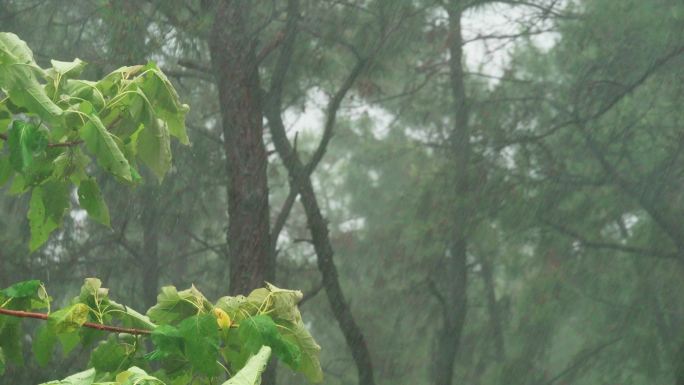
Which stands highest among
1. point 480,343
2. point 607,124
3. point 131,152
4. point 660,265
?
point 607,124

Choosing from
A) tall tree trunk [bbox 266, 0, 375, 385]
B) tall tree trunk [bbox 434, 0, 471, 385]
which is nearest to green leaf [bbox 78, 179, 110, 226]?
tall tree trunk [bbox 266, 0, 375, 385]

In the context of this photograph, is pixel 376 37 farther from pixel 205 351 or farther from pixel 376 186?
pixel 205 351

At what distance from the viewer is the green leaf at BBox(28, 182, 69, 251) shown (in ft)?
4.04

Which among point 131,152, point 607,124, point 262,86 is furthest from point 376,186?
point 131,152

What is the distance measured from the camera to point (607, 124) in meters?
4.60

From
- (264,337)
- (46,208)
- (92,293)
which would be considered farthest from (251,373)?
(46,208)

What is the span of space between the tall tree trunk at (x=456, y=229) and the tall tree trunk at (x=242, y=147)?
913 millimetres

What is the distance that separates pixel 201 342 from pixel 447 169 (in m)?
3.73

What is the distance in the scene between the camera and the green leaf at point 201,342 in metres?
1.10

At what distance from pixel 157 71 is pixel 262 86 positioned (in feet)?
12.2

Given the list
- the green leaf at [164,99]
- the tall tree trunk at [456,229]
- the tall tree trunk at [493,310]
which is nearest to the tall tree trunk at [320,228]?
the tall tree trunk at [456,229]

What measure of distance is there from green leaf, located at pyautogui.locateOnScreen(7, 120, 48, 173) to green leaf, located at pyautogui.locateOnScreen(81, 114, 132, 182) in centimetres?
9

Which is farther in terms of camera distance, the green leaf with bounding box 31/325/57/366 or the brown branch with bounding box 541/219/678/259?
the brown branch with bounding box 541/219/678/259

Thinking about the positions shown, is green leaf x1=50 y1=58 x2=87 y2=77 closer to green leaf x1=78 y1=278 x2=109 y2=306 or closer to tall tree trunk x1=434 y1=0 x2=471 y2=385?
green leaf x1=78 y1=278 x2=109 y2=306
